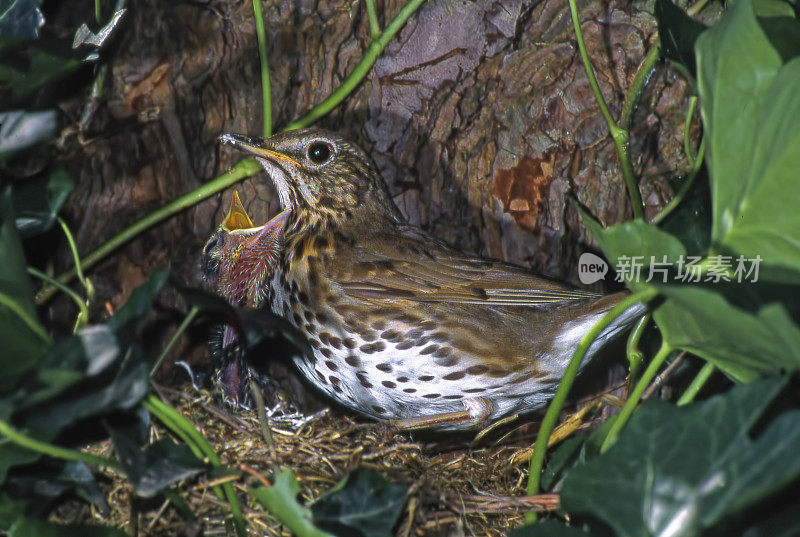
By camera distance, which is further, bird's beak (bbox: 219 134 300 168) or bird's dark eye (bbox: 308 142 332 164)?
bird's dark eye (bbox: 308 142 332 164)

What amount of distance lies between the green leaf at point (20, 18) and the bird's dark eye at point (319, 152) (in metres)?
1.01

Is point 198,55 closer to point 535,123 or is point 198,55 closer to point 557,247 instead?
point 535,123

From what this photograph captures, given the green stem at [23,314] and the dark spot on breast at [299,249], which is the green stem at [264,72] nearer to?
the dark spot on breast at [299,249]

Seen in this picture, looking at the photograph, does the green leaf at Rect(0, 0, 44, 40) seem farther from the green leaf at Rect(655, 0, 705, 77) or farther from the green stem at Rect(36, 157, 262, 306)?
the green leaf at Rect(655, 0, 705, 77)

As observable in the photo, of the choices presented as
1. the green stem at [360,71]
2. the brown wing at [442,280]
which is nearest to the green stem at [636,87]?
the brown wing at [442,280]

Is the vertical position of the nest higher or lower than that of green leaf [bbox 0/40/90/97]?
lower

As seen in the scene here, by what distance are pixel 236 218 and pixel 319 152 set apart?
1.30ft

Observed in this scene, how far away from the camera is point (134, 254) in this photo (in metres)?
2.56

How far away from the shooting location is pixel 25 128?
178 cm

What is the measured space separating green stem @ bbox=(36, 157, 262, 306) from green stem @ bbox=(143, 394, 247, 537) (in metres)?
1.05

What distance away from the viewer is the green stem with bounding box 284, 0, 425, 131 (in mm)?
2578

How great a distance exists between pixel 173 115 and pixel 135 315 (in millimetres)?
1397

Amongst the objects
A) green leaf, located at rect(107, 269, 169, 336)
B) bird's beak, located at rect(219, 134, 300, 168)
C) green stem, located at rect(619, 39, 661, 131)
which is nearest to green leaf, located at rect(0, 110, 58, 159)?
green leaf, located at rect(107, 269, 169, 336)

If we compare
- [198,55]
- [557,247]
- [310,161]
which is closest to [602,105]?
[557,247]
